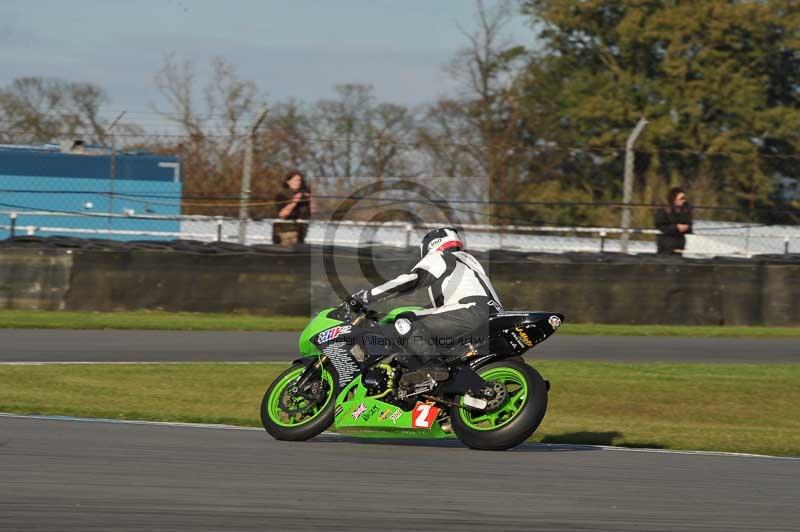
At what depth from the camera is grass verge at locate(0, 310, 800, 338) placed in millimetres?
15242

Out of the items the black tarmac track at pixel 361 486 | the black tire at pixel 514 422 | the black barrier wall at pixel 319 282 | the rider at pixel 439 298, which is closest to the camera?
the black tarmac track at pixel 361 486

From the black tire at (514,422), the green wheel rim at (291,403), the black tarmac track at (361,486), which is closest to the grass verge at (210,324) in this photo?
the black tarmac track at (361,486)

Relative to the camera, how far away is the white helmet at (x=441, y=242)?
7.52 m

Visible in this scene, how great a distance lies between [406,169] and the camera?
64.5 feet

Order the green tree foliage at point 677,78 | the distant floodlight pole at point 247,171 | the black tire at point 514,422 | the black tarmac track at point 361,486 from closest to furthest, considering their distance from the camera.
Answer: the black tarmac track at point 361,486, the black tire at point 514,422, the distant floodlight pole at point 247,171, the green tree foliage at point 677,78

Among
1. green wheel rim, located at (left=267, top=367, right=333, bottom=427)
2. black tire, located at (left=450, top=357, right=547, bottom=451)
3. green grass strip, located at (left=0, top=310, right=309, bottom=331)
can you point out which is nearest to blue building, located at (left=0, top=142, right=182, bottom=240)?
green grass strip, located at (left=0, top=310, right=309, bottom=331)

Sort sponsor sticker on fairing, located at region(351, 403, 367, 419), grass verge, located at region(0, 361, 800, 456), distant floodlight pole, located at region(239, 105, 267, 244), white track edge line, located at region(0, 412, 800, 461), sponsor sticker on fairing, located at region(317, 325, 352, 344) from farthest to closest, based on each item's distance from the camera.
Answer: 1. distant floodlight pole, located at region(239, 105, 267, 244)
2. grass verge, located at region(0, 361, 800, 456)
3. white track edge line, located at region(0, 412, 800, 461)
4. sponsor sticker on fairing, located at region(317, 325, 352, 344)
5. sponsor sticker on fairing, located at region(351, 403, 367, 419)

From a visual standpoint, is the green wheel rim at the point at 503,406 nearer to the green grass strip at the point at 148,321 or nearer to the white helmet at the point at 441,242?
the white helmet at the point at 441,242

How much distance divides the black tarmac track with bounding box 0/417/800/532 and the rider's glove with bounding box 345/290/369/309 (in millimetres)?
887

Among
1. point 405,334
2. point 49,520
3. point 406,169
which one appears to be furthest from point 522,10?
point 49,520

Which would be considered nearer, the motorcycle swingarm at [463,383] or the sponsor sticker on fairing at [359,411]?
the motorcycle swingarm at [463,383]

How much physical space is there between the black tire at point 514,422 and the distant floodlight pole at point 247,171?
1078 centimetres

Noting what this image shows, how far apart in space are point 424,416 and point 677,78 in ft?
97.1

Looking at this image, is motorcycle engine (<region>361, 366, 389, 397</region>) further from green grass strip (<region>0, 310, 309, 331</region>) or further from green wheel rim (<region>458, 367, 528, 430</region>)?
green grass strip (<region>0, 310, 309, 331</region>)
